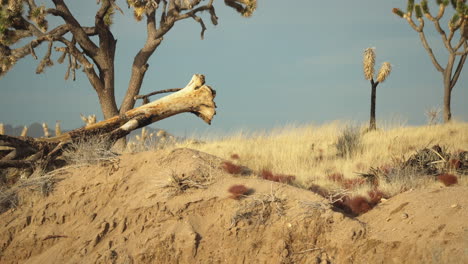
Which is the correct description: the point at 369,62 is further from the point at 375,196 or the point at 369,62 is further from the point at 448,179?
the point at 375,196

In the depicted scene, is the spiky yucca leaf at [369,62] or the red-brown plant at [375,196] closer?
the red-brown plant at [375,196]

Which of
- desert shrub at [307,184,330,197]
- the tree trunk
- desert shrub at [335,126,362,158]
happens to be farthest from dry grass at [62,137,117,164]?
the tree trunk

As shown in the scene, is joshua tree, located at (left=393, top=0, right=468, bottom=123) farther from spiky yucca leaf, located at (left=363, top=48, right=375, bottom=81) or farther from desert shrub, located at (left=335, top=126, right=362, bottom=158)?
desert shrub, located at (left=335, top=126, right=362, bottom=158)

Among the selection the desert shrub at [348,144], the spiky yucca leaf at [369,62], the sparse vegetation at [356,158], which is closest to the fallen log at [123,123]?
the sparse vegetation at [356,158]

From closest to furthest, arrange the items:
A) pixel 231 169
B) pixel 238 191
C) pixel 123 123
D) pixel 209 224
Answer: pixel 209 224 → pixel 238 191 → pixel 231 169 → pixel 123 123

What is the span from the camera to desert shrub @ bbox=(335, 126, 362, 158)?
13.3m

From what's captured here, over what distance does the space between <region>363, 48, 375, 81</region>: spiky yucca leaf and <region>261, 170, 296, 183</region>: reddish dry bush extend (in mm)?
13295

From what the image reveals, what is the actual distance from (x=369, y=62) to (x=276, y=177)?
13.9 meters

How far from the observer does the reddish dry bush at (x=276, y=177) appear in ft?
27.1

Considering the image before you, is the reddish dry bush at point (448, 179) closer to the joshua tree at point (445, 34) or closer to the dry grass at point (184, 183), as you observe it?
the dry grass at point (184, 183)

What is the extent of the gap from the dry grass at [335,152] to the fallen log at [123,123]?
1.50m

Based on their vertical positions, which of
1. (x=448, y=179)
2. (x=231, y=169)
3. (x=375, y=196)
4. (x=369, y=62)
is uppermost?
(x=369, y=62)

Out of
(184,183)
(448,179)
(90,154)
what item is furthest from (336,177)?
(90,154)

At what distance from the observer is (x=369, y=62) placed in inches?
826
